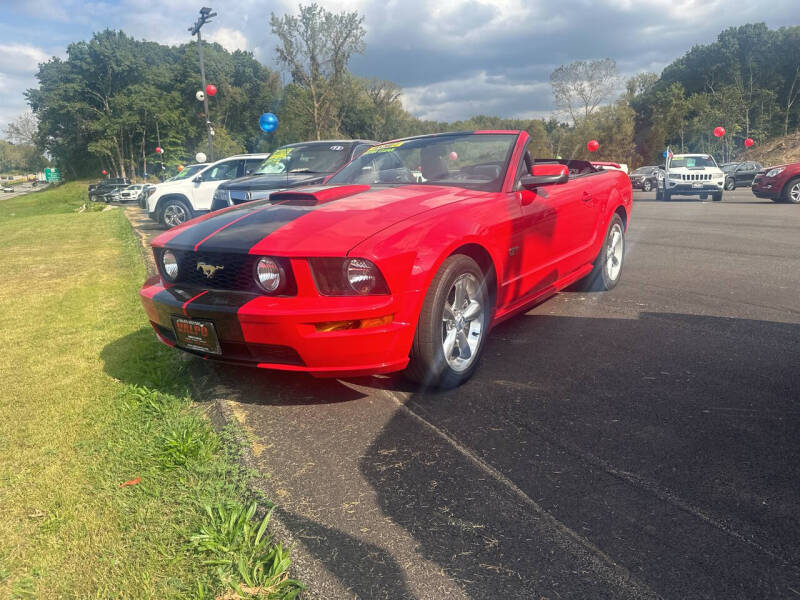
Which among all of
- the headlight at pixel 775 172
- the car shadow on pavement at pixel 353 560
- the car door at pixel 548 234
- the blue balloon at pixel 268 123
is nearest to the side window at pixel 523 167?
the car door at pixel 548 234

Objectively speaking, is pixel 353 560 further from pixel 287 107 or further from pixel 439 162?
pixel 287 107

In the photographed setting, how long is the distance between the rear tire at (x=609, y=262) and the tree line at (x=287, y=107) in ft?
115

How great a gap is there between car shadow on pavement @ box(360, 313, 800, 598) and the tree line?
3757 cm

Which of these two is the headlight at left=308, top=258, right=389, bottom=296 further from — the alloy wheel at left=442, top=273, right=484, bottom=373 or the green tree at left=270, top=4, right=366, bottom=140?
the green tree at left=270, top=4, right=366, bottom=140

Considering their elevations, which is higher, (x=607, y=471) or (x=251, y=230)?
(x=251, y=230)

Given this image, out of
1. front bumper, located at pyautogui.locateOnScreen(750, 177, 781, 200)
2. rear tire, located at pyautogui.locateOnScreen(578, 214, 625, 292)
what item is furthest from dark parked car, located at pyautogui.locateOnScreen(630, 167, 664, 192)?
rear tire, located at pyautogui.locateOnScreen(578, 214, 625, 292)

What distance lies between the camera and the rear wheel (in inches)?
655

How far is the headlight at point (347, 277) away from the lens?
280cm

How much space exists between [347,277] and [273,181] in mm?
6589

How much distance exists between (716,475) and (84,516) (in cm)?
246

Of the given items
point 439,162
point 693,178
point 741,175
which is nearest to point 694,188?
point 693,178

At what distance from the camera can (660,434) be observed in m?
2.77

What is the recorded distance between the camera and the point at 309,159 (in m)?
9.45

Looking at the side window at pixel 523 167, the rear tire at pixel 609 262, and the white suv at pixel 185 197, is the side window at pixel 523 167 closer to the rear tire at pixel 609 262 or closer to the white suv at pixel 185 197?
the rear tire at pixel 609 262
